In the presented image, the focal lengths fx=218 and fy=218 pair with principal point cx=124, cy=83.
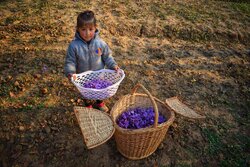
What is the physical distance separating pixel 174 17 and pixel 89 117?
176 inches

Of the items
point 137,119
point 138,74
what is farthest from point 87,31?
point 138,74

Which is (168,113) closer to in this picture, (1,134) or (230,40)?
→ (1,134)

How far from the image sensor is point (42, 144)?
2.88 metres

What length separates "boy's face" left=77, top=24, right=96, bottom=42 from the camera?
267 centimetres

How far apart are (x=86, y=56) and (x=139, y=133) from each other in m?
1.26

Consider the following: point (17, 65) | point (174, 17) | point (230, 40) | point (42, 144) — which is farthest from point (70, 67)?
point (230, 40)

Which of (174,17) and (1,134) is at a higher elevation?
(174,17)

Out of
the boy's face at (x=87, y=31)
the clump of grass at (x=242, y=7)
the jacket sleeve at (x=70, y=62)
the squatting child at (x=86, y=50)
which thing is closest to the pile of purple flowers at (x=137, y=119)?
the squatting child at (x=86, y=50)

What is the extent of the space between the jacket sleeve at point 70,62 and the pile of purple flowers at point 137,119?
2.88 ft

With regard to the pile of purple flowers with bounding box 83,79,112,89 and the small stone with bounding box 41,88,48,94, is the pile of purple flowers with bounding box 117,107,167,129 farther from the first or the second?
the small stone with bounding box 41,88,48,94

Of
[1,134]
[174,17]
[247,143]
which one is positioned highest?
[174,17]

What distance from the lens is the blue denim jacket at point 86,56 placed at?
2.79m

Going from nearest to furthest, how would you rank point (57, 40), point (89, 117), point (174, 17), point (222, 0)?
1. point (89, 117)
2. point (57, 40)
3. point (174, 17)
4. point (222, 0)

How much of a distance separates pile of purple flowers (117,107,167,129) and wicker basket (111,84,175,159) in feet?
0.23
